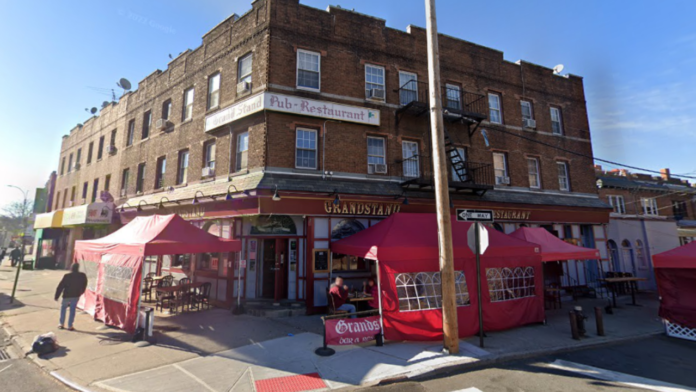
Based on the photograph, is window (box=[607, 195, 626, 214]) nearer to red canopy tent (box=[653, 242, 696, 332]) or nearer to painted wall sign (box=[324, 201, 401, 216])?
red canopy tent (box=[653, 242, 696, 332])

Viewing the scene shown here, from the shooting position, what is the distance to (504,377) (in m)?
6.59

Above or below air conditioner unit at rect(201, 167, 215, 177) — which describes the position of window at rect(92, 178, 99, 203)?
above

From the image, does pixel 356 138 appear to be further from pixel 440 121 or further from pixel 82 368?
pixel 82 368

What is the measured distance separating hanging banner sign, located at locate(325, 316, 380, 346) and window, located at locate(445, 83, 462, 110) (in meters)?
12.4

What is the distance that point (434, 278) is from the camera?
30.8 feet

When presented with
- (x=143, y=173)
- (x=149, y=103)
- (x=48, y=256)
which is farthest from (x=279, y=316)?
(x=48, y=256)

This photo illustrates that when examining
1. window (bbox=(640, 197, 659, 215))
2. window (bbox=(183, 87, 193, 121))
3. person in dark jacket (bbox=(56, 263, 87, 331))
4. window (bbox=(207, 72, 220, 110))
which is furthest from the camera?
window (bbox=(640, 197, 659, 215))

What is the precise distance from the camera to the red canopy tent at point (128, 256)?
9.05 meters

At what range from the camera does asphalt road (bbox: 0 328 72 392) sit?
6168 mm

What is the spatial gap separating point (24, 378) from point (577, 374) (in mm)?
11478

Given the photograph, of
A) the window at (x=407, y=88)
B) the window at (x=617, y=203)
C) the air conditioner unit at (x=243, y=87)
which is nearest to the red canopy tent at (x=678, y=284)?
the window at (x=407, y=88)

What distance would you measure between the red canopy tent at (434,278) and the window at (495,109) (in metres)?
9.82

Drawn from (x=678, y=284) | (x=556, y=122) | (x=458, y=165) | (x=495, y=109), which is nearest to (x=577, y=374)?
(x=678, y=284)

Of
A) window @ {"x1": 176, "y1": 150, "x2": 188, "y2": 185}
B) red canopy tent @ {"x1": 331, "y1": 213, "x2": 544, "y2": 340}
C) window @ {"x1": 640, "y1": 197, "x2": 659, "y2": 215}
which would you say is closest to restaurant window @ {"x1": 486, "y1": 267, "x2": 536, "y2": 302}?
red canopy tent @ {"x1": 331, "y1": 213, "x2": 544, "y2": 340}
